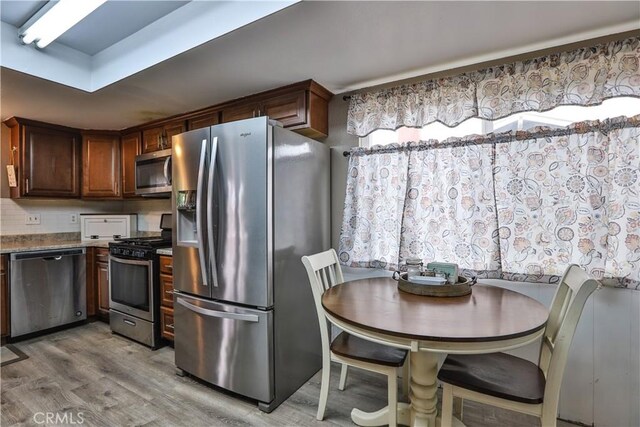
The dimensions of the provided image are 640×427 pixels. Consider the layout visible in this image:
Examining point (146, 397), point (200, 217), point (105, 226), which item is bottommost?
point (146, 397)

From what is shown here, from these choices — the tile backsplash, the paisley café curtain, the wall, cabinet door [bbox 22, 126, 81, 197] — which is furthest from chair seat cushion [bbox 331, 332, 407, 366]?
cabinet door [bbox 22, 126, 81, 197]

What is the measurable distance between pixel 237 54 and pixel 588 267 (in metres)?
2.41

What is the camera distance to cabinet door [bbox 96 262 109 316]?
11.3ft

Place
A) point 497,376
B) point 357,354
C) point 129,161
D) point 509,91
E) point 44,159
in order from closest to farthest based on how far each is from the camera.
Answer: point 497,376 → point 357,354 → point 509,91 → point 44,159 → point 129,161

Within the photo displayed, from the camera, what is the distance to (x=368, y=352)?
1.65m

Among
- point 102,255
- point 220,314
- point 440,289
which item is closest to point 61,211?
point 102,255

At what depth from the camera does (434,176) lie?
2217 millimetres

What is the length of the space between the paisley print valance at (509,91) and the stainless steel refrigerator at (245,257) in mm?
627

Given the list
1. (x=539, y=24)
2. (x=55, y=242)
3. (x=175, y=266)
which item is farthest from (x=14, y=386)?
(x=539, y=24)

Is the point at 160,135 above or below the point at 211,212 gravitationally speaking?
above

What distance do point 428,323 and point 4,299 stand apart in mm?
3734

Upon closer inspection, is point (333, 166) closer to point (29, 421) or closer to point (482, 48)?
point (482, 48)

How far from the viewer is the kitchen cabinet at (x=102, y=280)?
343 centimetres

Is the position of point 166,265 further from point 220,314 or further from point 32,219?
point 32,219
